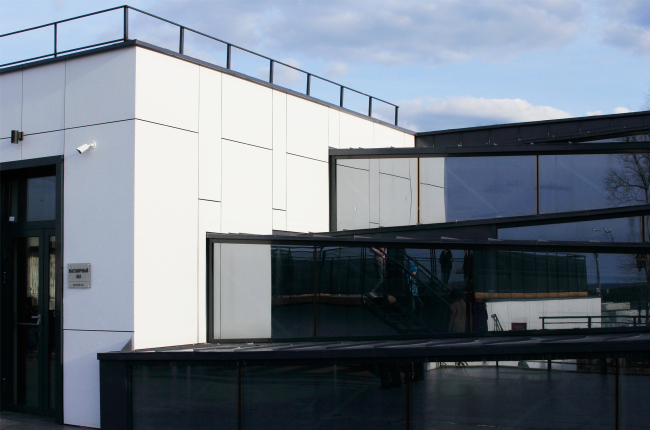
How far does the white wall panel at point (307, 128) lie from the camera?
476 inches

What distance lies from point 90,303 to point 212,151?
2908mm

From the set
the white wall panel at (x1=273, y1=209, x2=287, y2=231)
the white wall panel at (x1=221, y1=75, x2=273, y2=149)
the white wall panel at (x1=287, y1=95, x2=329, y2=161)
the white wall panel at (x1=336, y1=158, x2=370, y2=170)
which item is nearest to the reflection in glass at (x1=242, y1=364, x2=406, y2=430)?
the white wall panel at (x1=273, y1=209, x2=287, y2=231)

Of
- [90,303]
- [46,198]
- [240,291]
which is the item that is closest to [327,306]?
[240,291]

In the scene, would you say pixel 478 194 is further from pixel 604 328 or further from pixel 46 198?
pixel 46 198

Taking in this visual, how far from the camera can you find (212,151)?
10.4 meters

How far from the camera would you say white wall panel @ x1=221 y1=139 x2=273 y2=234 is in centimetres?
1060

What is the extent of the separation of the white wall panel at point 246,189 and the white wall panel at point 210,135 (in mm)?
159

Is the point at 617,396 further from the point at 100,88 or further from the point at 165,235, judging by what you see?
the point at 100,88

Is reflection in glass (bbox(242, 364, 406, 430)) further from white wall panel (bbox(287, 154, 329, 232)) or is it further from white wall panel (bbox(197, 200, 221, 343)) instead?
white wall panel (bbox(287, 154, 329, 232))

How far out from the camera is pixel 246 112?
1111 cm

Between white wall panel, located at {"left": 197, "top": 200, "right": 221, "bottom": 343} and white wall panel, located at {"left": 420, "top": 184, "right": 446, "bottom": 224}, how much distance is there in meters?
4.22

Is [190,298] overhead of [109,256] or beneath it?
beneath

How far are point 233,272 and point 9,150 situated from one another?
406 centimetres

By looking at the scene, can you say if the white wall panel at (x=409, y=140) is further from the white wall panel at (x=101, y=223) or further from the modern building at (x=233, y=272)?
the white wall panel at (x=101, y=223)
